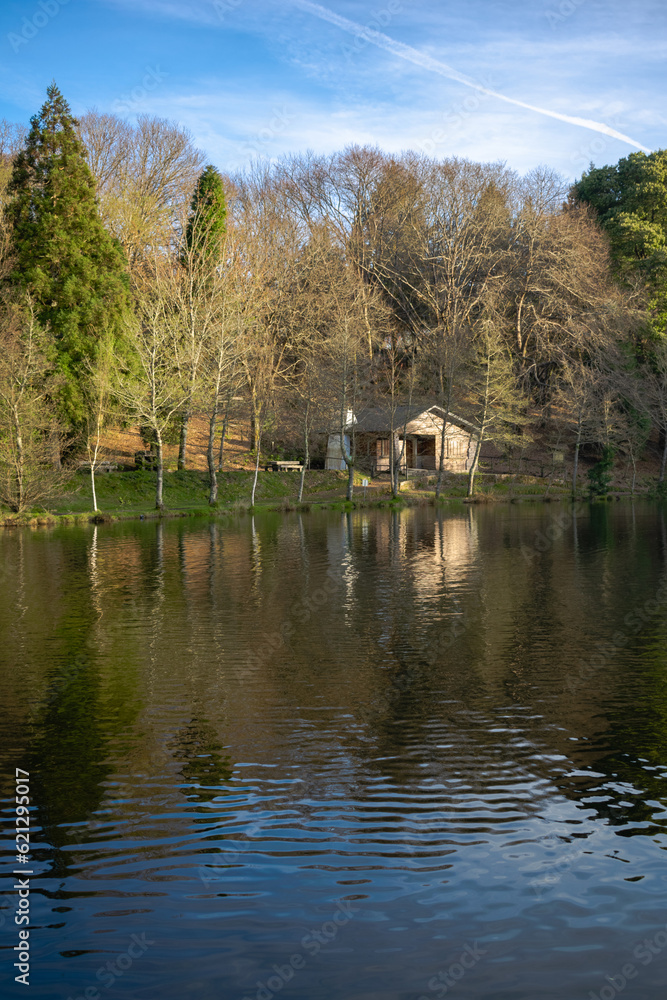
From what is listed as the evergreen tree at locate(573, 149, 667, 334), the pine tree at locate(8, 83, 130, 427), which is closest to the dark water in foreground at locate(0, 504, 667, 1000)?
the pine tree at locate(8, 83, 130, 427)

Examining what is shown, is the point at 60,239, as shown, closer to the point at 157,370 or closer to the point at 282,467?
the point at 157,370

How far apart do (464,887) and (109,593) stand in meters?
16.0

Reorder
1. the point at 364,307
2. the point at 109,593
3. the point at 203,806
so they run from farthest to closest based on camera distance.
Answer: the point at 364,307
the point at 109,593
the point at 203,806

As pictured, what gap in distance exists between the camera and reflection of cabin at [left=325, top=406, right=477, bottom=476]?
221ft

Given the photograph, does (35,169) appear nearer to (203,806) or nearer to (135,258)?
(135,258)

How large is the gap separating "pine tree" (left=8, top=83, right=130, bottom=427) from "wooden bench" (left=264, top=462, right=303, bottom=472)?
16259mm

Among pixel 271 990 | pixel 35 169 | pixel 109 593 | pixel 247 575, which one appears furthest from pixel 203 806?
pixel 35 169

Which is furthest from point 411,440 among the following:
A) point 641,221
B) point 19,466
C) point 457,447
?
point 19,466

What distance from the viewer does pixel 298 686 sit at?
511 inches

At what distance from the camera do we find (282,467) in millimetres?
62875

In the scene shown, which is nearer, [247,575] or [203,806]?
[203,806]
